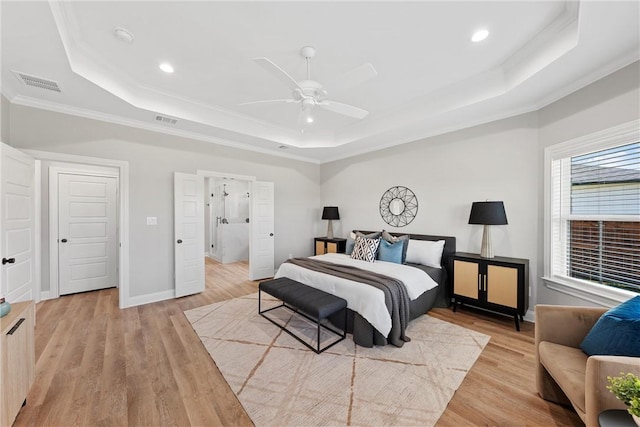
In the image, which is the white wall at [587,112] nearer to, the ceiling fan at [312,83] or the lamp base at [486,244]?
the lamp base at [486,244]

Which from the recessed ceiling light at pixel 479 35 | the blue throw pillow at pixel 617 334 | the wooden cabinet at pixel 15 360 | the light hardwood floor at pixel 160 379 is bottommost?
the light hardwood floor at pixel 160 379

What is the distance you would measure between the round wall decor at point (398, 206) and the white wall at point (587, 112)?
1.74 m

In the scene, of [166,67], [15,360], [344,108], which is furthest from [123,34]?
[15,360]

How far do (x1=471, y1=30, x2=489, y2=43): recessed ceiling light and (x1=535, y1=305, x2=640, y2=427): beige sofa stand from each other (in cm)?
237

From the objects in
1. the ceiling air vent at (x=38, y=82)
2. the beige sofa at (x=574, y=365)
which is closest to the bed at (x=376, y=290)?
the beige sofa at (x=574, y=365)

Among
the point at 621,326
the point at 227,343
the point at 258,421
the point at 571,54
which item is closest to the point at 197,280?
the point at 227,343

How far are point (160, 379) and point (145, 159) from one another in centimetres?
310

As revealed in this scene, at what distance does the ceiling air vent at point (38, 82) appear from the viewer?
2498 millimetres

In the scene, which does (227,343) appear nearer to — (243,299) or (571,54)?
(243,299)

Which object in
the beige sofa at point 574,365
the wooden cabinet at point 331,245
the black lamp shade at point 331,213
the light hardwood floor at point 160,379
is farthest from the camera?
the black lamp shade at point 331,213

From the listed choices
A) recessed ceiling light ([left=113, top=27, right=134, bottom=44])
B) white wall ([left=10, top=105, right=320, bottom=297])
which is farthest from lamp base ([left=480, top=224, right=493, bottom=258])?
recessed ceiling light ([left=113, top=27, right=134, bottom=44])

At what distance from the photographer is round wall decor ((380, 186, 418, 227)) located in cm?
439

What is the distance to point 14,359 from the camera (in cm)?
157

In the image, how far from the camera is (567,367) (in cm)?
154
